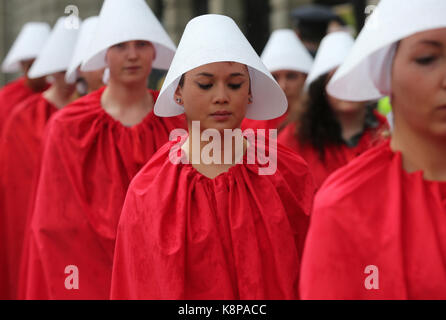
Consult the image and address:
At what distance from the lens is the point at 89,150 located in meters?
4.41

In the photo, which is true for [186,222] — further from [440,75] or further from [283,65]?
[283,65]

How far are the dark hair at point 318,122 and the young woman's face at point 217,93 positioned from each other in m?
2.10

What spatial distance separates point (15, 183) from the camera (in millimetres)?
6312

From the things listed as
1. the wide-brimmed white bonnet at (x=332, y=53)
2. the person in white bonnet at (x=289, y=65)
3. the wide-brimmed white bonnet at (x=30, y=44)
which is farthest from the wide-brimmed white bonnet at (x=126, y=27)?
the wide-brimmed white bonnet at (x=30, y=44)

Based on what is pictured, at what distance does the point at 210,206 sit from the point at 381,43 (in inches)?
40.6

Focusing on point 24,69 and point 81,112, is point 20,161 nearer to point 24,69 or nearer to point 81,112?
point 81,112

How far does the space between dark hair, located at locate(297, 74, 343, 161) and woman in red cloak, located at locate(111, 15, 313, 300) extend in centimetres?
197

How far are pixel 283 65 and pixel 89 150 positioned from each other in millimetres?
2081

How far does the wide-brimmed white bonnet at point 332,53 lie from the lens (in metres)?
5.24

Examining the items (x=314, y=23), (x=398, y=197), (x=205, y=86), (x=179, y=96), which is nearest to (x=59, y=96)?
(x=314, y=23)

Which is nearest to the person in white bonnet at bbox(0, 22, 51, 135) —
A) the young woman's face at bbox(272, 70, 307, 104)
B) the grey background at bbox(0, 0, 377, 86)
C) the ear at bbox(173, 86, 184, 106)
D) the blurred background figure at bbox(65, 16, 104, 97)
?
the grey background at bbox(0, 0, 377, 86)

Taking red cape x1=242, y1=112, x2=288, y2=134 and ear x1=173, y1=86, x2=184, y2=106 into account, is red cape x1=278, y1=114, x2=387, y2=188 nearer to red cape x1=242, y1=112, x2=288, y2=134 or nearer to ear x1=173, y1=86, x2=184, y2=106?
red cape x1=242, y1=112, x2=288, y2=134

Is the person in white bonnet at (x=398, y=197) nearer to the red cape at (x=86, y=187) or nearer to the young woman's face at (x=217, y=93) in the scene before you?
the young woman's face at (x=217, y=93)

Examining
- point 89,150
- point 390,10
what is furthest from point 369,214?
point 89,150
